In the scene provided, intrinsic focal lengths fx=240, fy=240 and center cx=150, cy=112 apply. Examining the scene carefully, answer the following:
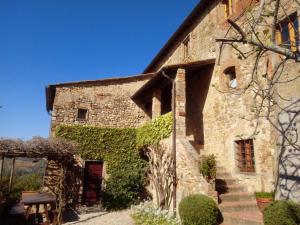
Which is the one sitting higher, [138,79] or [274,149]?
[138,79]

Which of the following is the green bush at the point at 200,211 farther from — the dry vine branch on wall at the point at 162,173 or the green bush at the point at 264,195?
the dry vine branch on wall at the point at 162,173

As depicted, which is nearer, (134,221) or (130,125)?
(134,221)

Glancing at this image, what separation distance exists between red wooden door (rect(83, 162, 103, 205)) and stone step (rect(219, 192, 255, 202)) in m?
6.77

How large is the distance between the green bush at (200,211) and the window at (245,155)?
8.07 ft

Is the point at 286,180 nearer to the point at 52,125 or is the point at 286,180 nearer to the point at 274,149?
the point at 274,149

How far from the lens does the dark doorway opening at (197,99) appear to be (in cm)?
1079

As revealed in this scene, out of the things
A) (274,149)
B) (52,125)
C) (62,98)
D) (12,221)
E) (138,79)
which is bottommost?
(12,221)

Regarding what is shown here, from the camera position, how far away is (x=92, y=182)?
12000 mm

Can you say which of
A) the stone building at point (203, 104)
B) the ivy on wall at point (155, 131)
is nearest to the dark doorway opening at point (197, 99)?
the stone building at point (203, 104)

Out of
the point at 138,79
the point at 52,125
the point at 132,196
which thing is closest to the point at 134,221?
the point at 132,196

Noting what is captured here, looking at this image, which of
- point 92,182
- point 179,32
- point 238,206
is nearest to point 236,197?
point 238,206

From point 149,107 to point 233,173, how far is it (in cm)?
Result: 700

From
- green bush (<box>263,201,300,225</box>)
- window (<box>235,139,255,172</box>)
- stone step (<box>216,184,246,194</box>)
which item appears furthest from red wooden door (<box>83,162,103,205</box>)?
green bush (<box>263,201,300,225</box>)

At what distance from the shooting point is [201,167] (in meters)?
7.16
